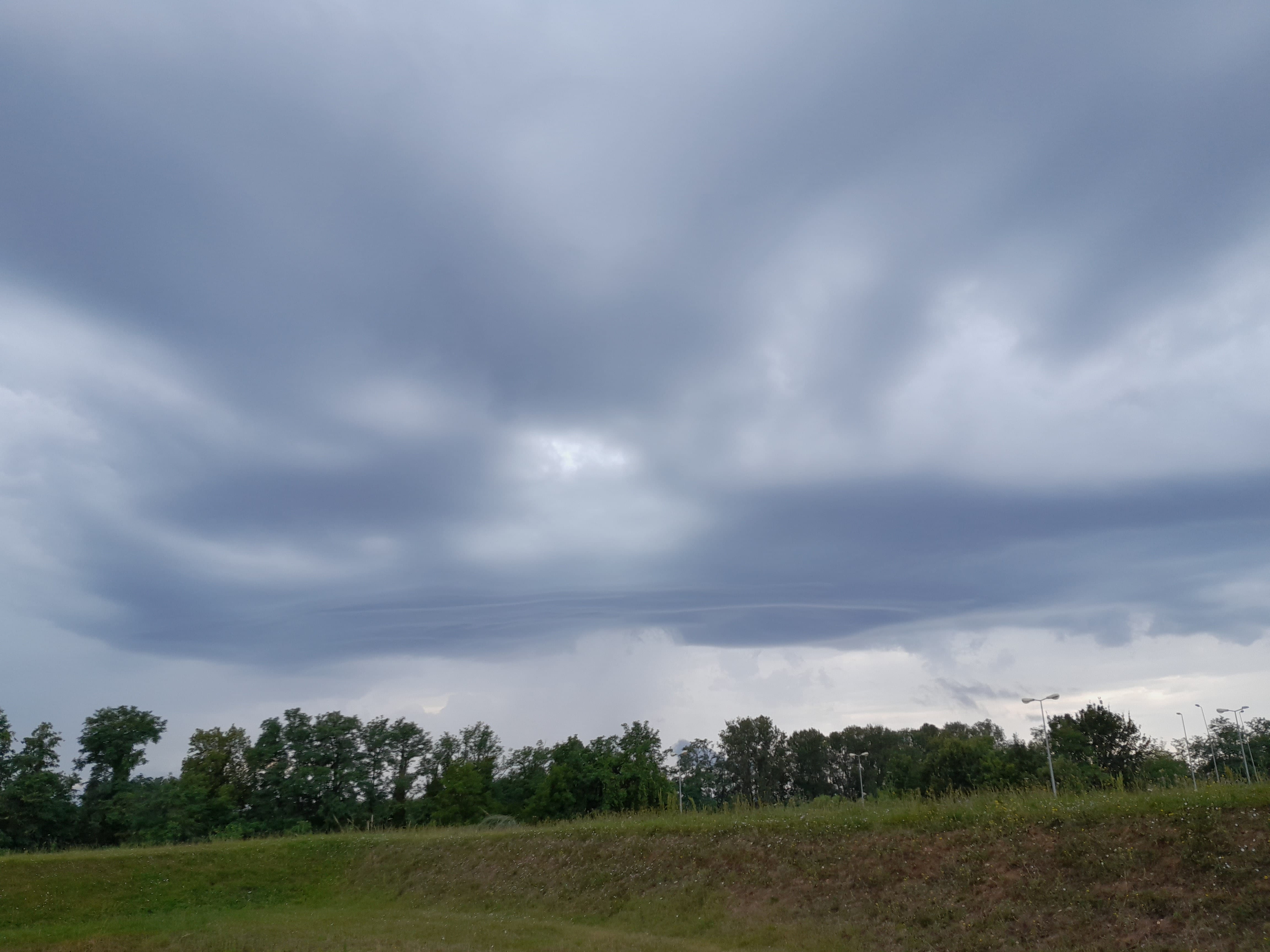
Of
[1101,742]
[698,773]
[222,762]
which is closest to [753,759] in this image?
[698,773]

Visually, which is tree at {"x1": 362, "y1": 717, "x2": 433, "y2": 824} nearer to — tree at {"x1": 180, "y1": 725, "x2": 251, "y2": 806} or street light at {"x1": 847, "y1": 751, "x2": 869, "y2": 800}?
tree at {"x1": 180, "y1": 725, "x2": 251, "y2": 806}

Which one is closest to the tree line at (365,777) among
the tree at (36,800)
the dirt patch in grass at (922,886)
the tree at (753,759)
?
the tree at (36,800)

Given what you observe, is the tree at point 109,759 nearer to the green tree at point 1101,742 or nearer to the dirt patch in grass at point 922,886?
the dirt patch in grass at point 922,886

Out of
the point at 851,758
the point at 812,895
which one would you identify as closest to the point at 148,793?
the point at 812,895

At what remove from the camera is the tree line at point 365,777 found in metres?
55.2

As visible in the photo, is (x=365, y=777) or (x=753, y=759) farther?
(x=753, y=759)

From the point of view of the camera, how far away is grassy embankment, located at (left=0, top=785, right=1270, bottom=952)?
15.5 metres

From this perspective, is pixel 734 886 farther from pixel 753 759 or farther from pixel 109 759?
pixel 753 759

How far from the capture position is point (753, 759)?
111562 millimetres

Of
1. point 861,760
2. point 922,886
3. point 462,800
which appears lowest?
point 462,800

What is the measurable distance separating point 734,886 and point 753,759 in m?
95.0

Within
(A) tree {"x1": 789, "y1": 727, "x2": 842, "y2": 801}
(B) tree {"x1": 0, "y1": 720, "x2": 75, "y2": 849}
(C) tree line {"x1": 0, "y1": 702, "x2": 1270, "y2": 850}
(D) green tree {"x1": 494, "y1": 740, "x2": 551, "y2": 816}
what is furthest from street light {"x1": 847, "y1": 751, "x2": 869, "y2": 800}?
(B) tree {"x1": 0, "y1": 720, "x2": 75, "y2": 849}

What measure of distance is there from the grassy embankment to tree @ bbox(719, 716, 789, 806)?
82.4m

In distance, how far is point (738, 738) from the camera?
368 ft
